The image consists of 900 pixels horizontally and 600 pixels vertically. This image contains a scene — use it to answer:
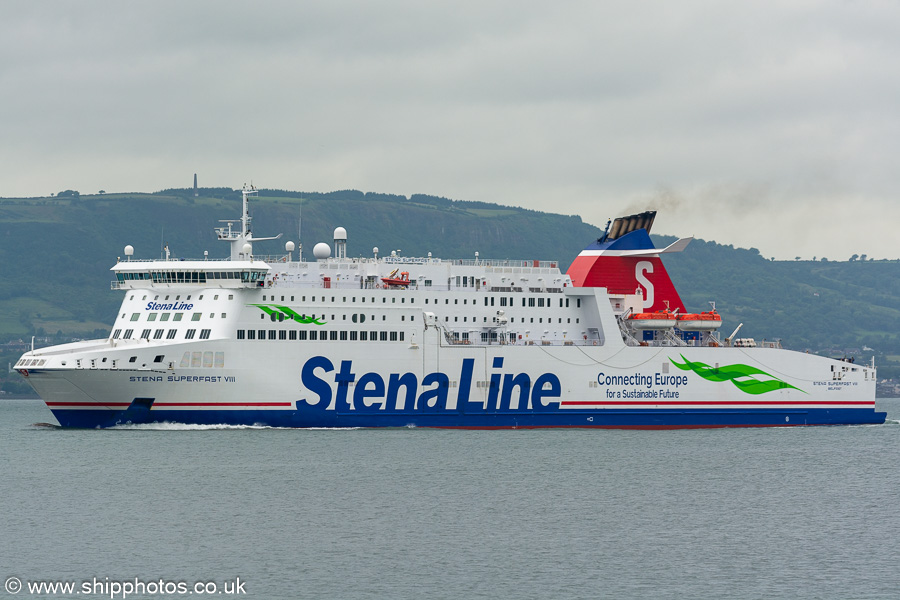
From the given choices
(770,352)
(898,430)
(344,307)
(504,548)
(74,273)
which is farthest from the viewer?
(74,273)

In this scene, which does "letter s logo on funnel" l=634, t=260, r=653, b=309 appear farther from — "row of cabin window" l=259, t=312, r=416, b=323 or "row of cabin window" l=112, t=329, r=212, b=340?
"row of cabin window" l=112, t=329, r=212, b=340

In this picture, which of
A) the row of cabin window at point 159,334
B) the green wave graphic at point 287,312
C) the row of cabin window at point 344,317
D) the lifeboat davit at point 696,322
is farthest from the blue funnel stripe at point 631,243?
the row of cabin window at point 159,334

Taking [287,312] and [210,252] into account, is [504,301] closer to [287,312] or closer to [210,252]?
[287,312]

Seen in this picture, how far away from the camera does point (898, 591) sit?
2136cm

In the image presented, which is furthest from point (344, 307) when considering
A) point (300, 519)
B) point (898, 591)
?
point (898, 591)

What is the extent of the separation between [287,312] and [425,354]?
482 centimetres

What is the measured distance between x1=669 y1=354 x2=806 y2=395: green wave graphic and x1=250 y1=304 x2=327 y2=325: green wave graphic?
13.3 metres

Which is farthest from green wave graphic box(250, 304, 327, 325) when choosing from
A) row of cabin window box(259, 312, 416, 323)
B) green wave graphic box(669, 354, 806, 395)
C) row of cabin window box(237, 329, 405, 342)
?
green wave graphic box(669, 354, 806, 395)

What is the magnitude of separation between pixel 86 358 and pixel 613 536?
64.2 feet

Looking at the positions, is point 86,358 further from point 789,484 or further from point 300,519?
point 789,484

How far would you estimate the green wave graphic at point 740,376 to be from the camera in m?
45.8

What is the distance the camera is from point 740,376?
152 feet

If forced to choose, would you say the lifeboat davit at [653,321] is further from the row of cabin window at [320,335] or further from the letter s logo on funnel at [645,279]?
the row of cabin window at [320,335]

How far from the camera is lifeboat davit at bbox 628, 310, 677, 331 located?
4625 cm
